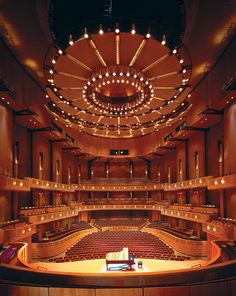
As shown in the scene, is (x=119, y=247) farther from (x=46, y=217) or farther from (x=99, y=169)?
(x=99, y=169)

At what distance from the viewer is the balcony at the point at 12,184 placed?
14055mm

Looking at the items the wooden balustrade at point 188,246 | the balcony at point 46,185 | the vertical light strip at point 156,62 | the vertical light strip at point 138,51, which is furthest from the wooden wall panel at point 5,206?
the wooden balustrade at point 188,246

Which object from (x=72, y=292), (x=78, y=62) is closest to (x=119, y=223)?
(x=78, y=62)

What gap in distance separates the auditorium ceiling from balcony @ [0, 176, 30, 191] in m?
5.40

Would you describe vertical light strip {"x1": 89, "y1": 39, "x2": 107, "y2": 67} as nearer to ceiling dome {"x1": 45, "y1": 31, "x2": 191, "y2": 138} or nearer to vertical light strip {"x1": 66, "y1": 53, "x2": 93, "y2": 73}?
ceiling dome {"x1": 45, "y1": 31, "x2": 191, "y2": 138}

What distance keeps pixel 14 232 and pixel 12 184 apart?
2.70 meters

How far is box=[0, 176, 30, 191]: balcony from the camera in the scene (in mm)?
14055

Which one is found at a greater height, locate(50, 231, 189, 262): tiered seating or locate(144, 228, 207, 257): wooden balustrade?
locate(144, 228, 207, 257): wooden balustrade

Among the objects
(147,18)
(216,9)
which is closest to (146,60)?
(147,18)

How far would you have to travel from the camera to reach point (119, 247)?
20547 mm

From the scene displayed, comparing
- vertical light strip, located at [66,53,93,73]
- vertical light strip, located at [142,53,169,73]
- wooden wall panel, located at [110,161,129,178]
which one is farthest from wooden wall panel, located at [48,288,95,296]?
wooden wall panel, located at [110,161,129,178]

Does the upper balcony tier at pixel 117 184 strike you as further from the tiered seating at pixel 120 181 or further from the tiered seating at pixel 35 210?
the tiered seating at pixel 35 210

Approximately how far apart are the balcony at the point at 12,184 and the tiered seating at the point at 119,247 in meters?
5.08

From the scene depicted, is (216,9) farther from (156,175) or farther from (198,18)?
(156,175)
